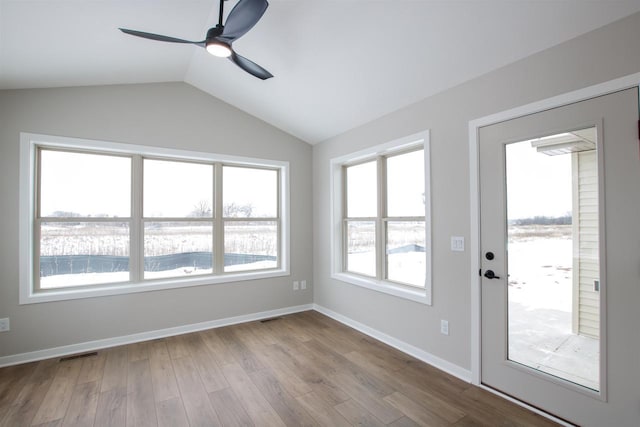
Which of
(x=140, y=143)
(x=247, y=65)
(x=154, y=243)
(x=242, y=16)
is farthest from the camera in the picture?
(x=154, y=243)

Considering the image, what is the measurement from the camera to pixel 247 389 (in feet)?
8.11

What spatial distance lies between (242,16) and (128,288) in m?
3.20

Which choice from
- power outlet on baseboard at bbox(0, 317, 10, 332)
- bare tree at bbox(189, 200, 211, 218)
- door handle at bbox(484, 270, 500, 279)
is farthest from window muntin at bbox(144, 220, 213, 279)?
door handle at bbox(484, 270, 500, 279)

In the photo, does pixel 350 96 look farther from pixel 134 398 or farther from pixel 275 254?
pixel 134 398

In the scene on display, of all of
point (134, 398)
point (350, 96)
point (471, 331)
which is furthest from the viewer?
point (350, 96)

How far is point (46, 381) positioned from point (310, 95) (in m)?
3.83

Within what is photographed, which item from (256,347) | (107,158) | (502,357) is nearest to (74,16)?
(107,158)

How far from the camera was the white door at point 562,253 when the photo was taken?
1.77m

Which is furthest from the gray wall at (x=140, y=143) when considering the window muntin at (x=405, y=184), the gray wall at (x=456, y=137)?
the window muntin at (x=405, y=184)

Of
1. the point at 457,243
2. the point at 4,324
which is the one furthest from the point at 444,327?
the point at 4,324

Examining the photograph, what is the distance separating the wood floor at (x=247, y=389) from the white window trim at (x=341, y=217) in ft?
2.13

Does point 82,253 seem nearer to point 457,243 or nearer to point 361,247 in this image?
point 361,247

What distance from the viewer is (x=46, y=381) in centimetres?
259

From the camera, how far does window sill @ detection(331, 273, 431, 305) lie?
2.98 m
